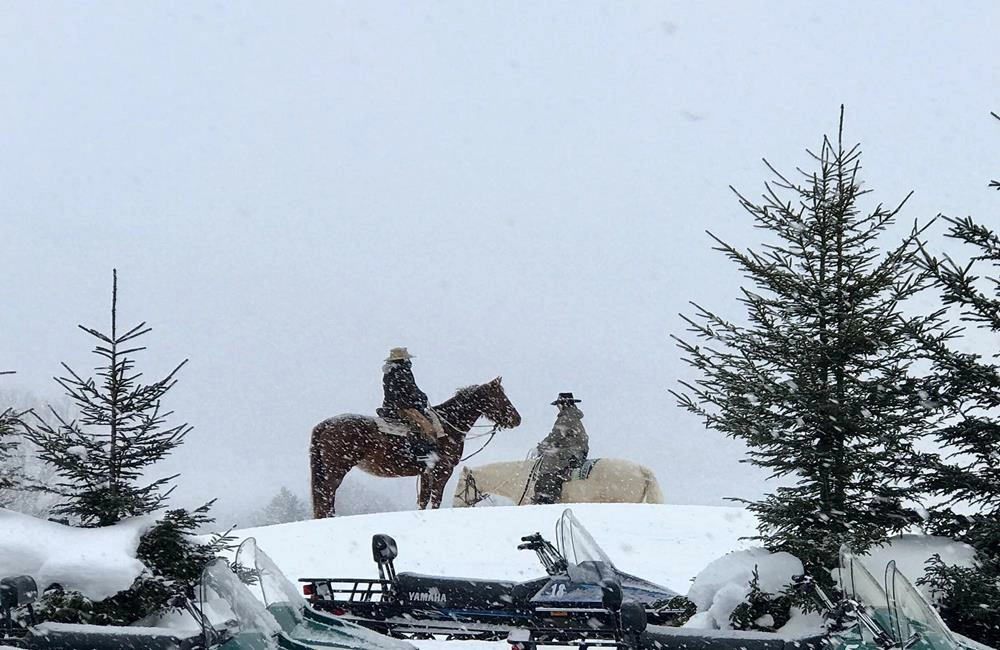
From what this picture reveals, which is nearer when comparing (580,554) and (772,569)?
(772,569)

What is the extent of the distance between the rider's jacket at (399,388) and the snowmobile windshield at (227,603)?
452 inches

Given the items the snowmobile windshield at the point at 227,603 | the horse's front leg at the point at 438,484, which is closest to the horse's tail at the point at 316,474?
the horse's front leg at the point at 438,484

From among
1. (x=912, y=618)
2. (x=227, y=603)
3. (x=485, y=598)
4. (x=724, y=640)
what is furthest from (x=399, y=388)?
(x=912, y=618)

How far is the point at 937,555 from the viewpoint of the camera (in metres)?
7.94

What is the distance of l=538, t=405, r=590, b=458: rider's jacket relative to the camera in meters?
18.0

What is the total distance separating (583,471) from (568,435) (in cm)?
81

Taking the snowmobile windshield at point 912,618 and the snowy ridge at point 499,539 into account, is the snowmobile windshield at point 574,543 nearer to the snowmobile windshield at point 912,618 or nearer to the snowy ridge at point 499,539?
the snowy ridge at point 499,539

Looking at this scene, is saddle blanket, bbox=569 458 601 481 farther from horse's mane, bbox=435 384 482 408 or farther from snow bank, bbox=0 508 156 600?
snow bank, bbox=0 508 156 600

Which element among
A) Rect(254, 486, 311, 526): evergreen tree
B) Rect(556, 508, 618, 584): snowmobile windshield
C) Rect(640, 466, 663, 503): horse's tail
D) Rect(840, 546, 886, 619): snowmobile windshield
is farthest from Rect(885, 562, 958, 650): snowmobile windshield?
Rect(254, 486, 311, 526): evergreen tree

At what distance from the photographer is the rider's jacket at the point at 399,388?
17.3 m

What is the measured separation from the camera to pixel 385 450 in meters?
17.2

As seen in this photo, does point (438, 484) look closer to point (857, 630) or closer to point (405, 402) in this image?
point (405, 402)

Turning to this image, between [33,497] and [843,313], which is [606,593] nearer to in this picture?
[843,313]

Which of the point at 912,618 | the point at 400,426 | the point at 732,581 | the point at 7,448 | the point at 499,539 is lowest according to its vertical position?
the point at 912,618
